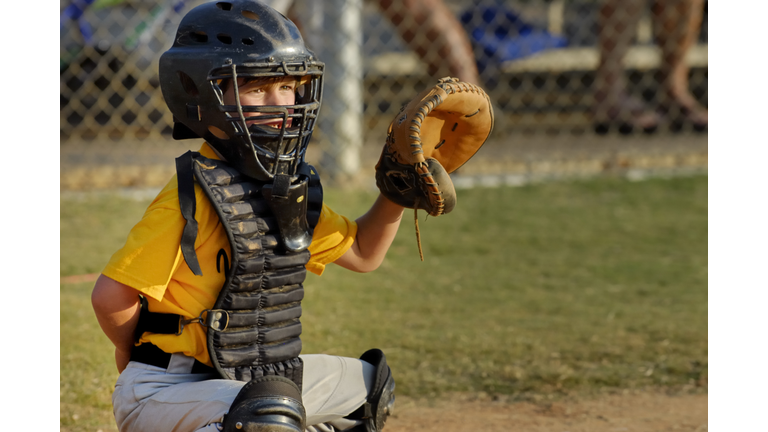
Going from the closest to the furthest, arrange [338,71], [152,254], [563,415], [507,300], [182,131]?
[152,254] < [182,131] < [563,415] < [507,300] < [338,71]

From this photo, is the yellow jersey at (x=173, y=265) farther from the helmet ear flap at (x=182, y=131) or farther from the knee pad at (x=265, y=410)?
the knee pad at (x=265, y=410)

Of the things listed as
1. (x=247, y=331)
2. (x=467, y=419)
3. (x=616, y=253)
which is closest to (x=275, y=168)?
(x=247, y=331)

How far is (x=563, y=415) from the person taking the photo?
8.49 feet

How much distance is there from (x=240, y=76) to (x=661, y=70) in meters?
6.36

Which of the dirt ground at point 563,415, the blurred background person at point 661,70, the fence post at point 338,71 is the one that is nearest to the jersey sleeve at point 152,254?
the dirt ground at point 563,415

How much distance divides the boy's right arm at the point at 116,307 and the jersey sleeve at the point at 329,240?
47 cm

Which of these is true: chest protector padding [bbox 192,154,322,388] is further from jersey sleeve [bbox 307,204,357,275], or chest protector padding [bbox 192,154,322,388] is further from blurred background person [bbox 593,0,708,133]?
blurred background person [bbox 593,0,708,133]

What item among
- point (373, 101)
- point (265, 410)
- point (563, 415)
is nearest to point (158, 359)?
point (265, 410)

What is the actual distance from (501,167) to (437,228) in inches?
58.2

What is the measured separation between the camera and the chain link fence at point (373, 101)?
5.60 meters

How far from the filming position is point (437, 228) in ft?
16.4

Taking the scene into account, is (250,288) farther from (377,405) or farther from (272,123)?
(377,405)

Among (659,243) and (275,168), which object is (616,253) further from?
(275,168)

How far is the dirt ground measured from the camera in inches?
98.1
